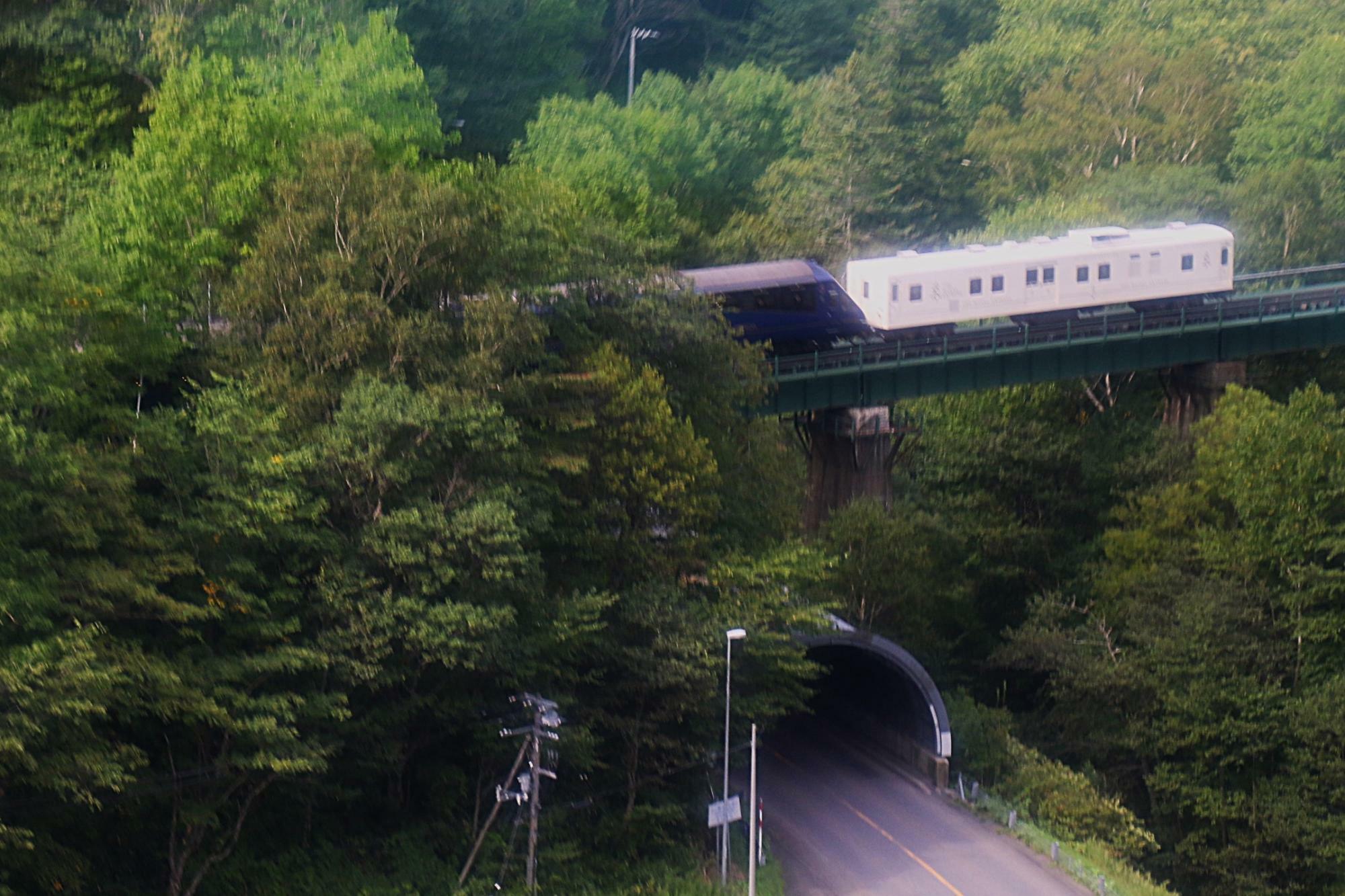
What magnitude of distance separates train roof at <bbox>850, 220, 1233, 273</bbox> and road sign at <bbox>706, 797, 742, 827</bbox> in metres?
20.3

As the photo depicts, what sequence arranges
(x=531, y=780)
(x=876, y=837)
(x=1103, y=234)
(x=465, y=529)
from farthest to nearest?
(x=1103, y=234)
(x=876, y=837)
(x=531, y=780)
(x=465, y=529)

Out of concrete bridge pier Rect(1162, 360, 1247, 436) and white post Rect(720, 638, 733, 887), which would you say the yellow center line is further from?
concrete bridge pier Rect(1162, 360, 1247, 436)

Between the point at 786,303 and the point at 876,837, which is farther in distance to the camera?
the point at 786,303

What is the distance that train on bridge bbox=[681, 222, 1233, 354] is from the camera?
3972 cm

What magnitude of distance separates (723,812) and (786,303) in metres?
17.4

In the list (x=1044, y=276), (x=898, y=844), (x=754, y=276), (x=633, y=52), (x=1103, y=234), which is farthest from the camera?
(x=633, y=52)

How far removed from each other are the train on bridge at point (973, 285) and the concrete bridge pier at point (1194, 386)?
2.23 meters

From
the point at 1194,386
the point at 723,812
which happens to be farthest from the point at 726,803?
the point at 1194,386

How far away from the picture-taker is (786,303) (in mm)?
39750

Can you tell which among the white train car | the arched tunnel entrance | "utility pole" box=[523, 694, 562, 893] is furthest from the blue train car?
"utility pole" box=[523, 694, 562, 893]

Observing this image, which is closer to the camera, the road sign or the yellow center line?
the road sign

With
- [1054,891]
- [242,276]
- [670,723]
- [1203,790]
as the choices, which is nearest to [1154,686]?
[1203,790]

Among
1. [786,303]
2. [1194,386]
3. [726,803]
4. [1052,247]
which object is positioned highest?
[1052,247]

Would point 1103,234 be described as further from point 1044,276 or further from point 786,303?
point 786,303
